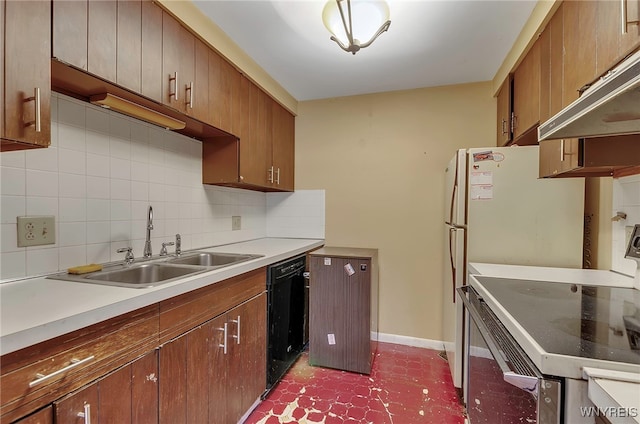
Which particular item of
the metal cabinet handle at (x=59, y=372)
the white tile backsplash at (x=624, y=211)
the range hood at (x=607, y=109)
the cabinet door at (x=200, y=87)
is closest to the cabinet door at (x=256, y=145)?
the cabinet door at (x=200, y=87)

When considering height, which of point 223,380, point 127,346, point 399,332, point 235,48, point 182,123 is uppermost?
point 235,48

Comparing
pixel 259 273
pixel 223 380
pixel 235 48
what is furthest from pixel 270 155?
pixel 223 380

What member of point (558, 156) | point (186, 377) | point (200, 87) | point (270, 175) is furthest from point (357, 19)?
point (186, 377)

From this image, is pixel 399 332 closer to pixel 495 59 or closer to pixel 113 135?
pixel 495 59

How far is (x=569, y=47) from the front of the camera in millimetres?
1286

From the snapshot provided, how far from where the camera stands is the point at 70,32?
40.9 inches

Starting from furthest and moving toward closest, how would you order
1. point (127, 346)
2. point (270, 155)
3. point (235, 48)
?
point (270, 155) < point (235, 48) < point (127, 346)

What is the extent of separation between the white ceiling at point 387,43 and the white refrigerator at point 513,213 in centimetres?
77

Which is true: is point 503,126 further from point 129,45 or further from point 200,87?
point 129,45

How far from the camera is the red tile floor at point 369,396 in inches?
65.4

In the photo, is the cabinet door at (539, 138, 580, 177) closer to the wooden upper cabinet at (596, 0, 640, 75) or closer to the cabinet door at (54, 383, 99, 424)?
the wooden upper cabinet at (596, 0, 640, 75)

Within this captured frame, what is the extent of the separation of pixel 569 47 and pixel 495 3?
0.49 meters

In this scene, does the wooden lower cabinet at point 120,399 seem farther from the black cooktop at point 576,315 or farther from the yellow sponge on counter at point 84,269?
the black cooktop at point 576,315

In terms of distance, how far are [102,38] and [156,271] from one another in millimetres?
1122
